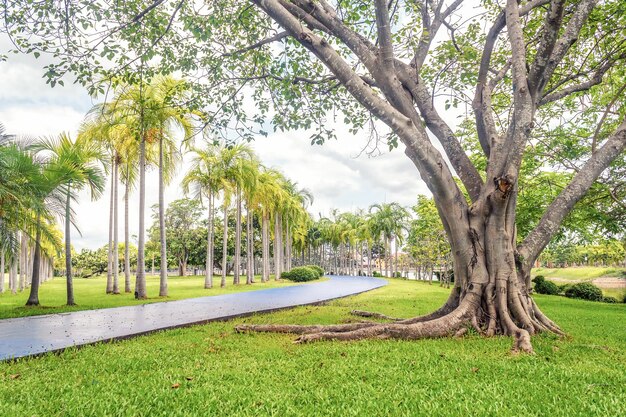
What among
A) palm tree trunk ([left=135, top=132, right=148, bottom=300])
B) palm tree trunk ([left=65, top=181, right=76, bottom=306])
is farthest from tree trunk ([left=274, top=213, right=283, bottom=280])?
palm tree trunk ([left=65, top=181, right=76, bottom=306])

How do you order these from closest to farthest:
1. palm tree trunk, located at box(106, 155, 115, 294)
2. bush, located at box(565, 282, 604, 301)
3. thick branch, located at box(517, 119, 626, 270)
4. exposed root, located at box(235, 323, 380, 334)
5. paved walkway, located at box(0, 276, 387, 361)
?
paved walkway, located at box(0, 276, 387, 361) < exposed root, located at box(235, 323, 380, 334) < thick branch, located at box(517, 119, 626, 270) < palm tree trunk, located at box(106, 155, 115, 294) < bush, located at box(565, 282, 604, 301)

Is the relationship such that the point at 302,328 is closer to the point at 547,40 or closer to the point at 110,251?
the point at 547,40

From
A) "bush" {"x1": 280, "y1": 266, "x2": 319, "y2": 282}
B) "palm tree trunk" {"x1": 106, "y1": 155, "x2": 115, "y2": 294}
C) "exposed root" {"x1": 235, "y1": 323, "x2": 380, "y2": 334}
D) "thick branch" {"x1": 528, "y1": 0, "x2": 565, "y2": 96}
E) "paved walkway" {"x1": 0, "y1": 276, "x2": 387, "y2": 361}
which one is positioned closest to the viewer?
"paved walkway" {"x1": 0, "y1": 276, "x2": 387, "y2": 361}

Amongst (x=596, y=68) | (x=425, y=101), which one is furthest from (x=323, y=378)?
(x=596, y=68)

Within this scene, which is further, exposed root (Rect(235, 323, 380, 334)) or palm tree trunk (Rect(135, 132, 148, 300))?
palm tree trunk (Rect(135, 132, 148, 300))

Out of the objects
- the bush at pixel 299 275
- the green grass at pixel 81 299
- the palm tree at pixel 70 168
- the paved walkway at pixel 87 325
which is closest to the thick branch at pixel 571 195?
the paved walkway at pixel 87 325

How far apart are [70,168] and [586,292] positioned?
2721 centimetres

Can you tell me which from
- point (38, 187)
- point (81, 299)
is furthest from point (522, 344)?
point (81, 299)

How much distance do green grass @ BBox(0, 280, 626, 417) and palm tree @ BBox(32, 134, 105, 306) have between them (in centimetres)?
833

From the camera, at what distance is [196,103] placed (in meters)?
9.70

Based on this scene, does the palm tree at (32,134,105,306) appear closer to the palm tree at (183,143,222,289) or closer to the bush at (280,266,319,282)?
the palm tree at (183,143,222,289)

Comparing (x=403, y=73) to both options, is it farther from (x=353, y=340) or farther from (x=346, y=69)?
(x=353, y=340)

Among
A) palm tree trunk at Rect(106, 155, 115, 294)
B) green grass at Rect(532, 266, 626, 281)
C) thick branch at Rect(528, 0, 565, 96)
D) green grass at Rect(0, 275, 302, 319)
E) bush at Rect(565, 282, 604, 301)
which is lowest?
green grass at Rect(532, 266, 626, 281)

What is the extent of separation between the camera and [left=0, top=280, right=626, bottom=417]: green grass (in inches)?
132
